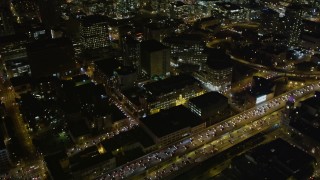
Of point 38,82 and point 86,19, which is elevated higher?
point 86,19

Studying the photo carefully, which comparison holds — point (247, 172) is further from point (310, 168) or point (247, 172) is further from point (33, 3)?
point (33, 3)

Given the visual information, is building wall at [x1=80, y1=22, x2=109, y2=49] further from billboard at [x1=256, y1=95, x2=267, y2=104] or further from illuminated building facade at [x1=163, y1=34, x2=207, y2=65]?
billboard at [x1=256, y1=95, x2=267, y2=104]

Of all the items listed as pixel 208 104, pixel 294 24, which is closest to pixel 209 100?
pixel 208 104

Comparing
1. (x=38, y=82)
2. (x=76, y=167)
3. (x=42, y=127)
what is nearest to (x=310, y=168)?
(x=76, y=167)

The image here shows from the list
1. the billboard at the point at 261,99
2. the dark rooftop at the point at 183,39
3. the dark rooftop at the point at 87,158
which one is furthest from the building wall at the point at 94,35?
the billboard at the point at 261,99

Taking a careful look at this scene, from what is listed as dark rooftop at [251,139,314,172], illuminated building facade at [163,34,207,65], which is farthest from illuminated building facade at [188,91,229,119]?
illuminated building facade at [163,34,207,65]
